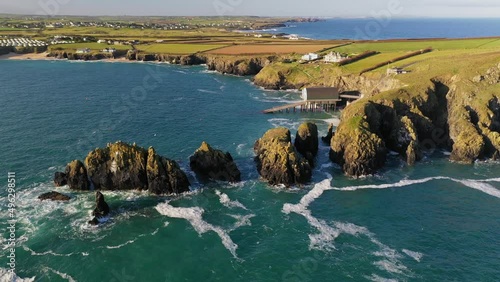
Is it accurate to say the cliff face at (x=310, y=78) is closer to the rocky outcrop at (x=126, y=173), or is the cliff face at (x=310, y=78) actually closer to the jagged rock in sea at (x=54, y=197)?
the rocky outcrop at (x=126, y=173)

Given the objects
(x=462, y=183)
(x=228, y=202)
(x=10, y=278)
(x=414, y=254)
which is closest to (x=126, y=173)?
(x=228, y=202)

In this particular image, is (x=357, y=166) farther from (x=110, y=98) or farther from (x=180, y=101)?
(x=110, y=98)

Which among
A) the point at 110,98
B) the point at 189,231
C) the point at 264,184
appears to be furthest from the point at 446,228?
the point at 110,98

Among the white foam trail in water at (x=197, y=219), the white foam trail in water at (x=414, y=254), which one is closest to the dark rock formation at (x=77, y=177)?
the white foam trail in water at (x=197, y=219)

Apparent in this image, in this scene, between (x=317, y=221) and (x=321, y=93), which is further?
(x=321, y=93)

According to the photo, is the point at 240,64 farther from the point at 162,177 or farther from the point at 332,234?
the point at 332,234

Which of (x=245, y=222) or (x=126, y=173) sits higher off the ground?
(x=126, y=173)
